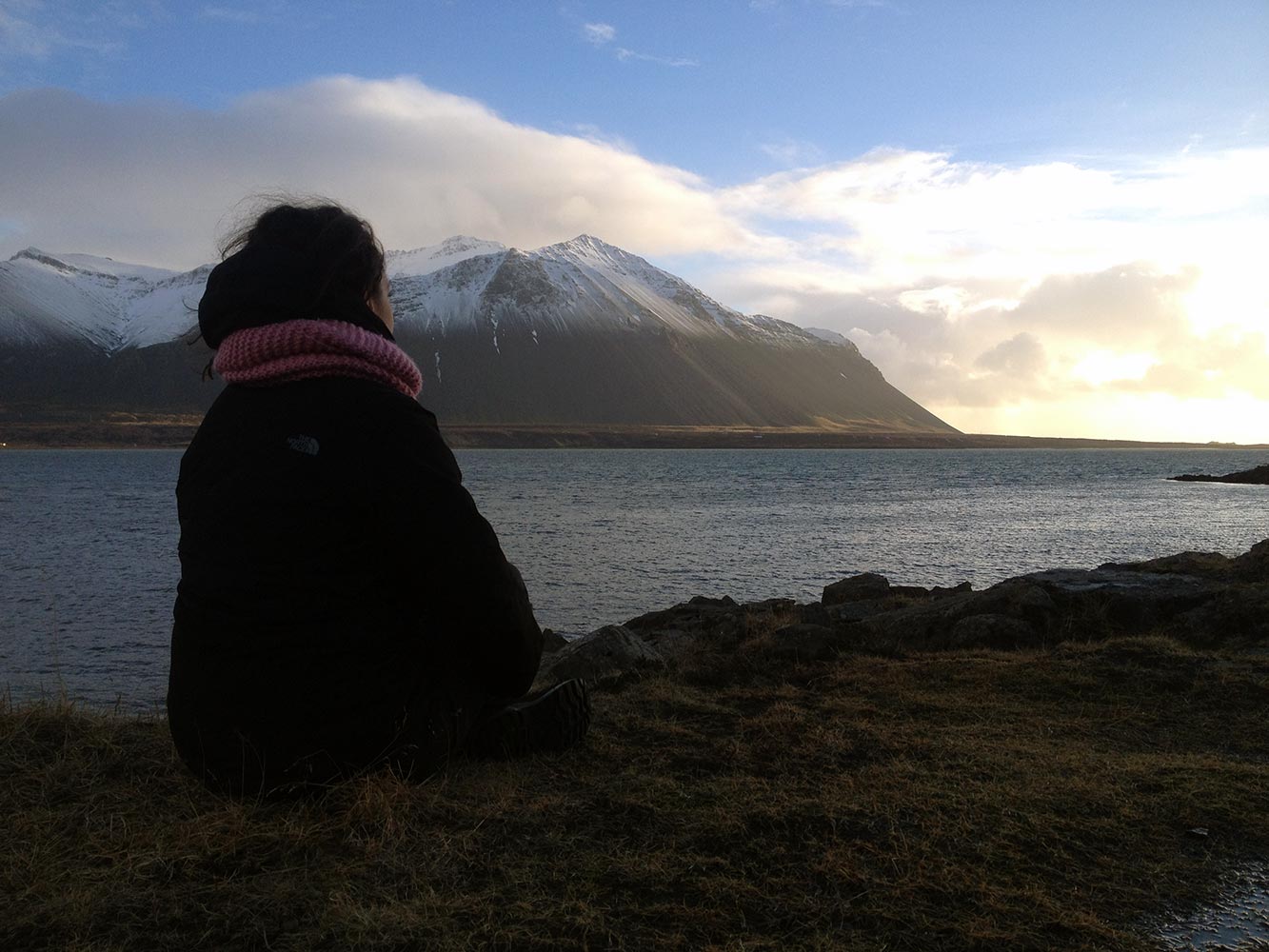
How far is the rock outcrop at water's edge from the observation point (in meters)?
8.92

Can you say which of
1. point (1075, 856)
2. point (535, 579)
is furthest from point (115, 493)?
point (1075, 856)

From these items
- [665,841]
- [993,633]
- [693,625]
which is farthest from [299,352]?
[693,625]

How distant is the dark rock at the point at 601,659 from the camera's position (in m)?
8.61

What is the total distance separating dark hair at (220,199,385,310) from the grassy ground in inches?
90.9

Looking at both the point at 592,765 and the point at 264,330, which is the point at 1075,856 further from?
the point at 264,330

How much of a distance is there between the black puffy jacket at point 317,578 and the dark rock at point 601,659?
14.3 ft

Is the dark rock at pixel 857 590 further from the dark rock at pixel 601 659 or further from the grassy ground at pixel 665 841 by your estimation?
the grassy ground at pixel 665 841

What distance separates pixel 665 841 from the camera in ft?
12.8

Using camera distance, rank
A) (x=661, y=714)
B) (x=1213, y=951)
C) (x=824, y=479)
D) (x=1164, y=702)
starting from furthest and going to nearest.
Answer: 1. (x=824, y=479)
2. (x=1164, y=702)
3. (x=661, y=714)
4. (x=1213, y=951)

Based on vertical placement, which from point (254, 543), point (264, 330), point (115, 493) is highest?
point (264, 330)

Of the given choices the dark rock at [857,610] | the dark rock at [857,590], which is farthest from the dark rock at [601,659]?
the dark rock at [857,590]

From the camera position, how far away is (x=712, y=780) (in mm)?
4738

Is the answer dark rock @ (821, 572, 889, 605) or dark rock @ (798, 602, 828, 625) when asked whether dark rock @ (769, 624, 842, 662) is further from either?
dark rock @ (821, 572, 889, 605)

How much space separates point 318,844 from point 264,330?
7.30 ft
